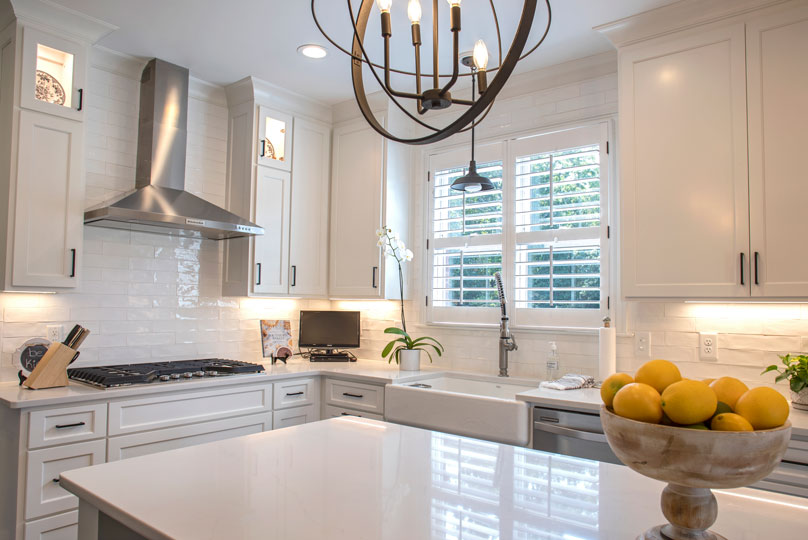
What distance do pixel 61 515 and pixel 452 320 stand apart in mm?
2314

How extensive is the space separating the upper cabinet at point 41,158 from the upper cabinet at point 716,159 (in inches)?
108

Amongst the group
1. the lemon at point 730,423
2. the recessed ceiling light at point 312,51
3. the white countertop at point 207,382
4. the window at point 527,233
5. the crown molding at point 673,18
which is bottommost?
the white countertop at point 207,382

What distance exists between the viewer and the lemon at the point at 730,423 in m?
0.73

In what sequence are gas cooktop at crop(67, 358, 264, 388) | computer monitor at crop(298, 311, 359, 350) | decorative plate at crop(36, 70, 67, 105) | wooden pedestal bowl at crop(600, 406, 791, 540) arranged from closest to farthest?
wooden pedestal bowl at crop(600, 406, 791, 540), gas cooktop at crop(67, 358, 264, 388), decorative plate at crop(36, 70, 67, 105), computer monitor at crop(298, 311, 359, 350)

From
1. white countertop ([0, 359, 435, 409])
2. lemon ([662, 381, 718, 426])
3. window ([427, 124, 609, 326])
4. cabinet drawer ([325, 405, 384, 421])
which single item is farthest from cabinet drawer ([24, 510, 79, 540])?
lemon ([662, 381, 718, 426])

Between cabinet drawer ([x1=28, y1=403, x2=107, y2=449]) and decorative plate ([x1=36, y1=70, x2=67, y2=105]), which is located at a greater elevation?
decorative plate ([x1=36, y1=70, x2=67, y2=105])

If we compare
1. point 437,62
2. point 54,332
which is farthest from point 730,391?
point 54,332

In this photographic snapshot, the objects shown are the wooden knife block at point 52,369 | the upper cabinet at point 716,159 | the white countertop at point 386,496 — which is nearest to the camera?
the white countertop at point 386,496

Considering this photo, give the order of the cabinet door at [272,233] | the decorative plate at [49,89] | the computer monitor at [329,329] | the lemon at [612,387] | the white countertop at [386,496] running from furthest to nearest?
1. the computer monitor at [329,329]
2. the cabinet door at [272,233]
3. the decorative plate at [49,89]
4. the white countertop at [386,496]
5. the lemon at [612,387]

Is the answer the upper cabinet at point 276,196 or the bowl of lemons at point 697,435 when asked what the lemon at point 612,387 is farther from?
the upper cabinet at point 276,196

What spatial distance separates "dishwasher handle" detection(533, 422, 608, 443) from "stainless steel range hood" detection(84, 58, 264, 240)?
1982 millimetres

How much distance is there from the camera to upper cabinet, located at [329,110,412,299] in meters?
3.82

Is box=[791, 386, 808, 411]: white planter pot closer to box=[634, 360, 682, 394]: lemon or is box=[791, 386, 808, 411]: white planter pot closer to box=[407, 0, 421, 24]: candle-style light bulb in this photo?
box=[634, 360, 682, 394]: lemon

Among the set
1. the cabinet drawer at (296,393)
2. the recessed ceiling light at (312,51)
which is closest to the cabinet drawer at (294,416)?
the cabinet drawer at (296,393)
